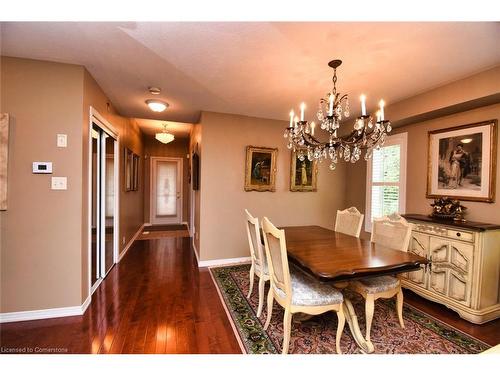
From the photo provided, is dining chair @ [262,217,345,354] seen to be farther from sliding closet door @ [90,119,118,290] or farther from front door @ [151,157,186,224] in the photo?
front door @ [151,157,186,224]

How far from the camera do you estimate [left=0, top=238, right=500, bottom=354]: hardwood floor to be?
5.70 ft

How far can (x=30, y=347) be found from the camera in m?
1.71

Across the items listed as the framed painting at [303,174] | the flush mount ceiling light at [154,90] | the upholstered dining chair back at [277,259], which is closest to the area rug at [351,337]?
the upholstered dining chair back at [277,259]

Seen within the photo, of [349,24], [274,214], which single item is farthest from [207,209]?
[349,24]

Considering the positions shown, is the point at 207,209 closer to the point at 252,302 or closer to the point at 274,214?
the point at 274,214

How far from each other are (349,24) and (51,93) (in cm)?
262

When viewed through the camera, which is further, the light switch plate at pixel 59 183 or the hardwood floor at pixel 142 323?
the light switch plate at pixel 59 183

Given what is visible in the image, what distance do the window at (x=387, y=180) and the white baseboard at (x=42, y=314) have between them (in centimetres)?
411

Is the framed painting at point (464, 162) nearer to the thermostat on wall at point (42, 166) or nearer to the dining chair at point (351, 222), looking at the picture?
the dining chair at point (351, 222)

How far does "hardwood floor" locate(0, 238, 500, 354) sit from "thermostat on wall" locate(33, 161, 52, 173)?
4.57 ft

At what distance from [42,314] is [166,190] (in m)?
5.03

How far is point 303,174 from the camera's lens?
13.4ft

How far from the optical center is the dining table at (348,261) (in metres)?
1.51

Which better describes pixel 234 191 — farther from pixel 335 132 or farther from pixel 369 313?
pixel 369 313
